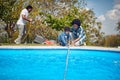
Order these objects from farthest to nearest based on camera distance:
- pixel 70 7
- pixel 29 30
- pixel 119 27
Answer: pixel 119 27 → pixel 70 7 → pixel 29 30

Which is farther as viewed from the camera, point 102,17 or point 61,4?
point 102,17

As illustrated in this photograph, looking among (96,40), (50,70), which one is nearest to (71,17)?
(96,40)

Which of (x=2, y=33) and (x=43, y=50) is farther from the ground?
(x=2, y=33)

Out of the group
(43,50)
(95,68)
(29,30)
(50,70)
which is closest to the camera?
(50,70)

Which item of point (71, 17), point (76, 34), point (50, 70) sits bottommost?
point (50, 70)

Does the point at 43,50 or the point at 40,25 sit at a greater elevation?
the point at 40,25

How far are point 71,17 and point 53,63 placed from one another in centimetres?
884

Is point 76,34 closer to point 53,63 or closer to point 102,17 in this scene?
point 53,63

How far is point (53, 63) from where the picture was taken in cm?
566

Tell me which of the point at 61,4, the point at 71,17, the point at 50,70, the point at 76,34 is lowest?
the point at 50,70

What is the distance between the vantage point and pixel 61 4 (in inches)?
631

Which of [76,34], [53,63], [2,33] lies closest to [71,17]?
[2,33]

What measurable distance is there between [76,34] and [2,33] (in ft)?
23.4

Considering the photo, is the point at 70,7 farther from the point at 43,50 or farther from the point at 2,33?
the point at 43,50
